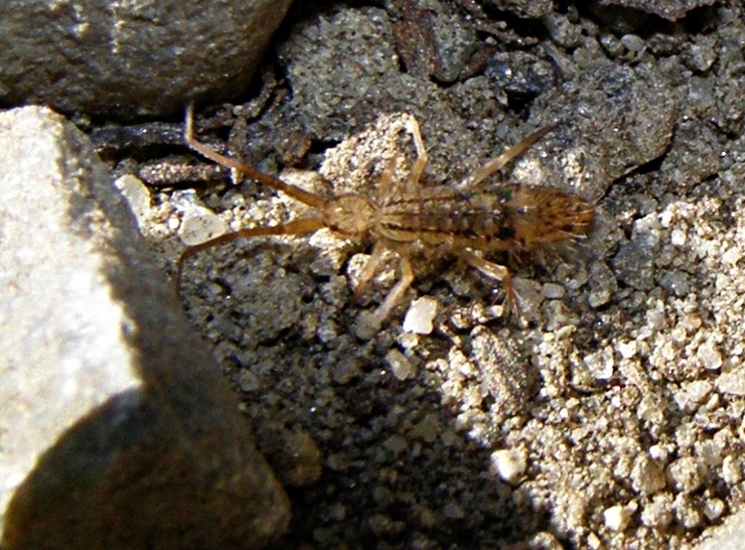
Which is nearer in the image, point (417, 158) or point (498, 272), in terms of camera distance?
point (498, 272)

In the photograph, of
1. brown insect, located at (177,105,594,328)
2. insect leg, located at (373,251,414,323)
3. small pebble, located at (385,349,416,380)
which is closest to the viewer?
small pebble, located at (385,349,416,380)

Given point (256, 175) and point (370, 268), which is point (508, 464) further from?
point (256, 175)

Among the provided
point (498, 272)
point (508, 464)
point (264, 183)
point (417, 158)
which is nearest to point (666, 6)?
point (417, 158)

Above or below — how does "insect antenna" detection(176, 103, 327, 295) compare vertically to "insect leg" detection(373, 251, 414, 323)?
above

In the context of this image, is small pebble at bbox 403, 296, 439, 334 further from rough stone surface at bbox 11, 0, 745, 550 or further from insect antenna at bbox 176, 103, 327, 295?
insect antenna at bbox 176, 103, 327, 295

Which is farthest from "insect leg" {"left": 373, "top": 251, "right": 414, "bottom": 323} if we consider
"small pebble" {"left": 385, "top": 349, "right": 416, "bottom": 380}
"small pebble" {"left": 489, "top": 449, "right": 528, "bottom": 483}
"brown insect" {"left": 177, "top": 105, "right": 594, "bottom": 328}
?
"small pebble" {"left": 489, "top": 449, "right": 528, "bottom": 483}

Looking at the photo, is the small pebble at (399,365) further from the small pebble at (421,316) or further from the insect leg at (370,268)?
the insect leg at (370,268)
